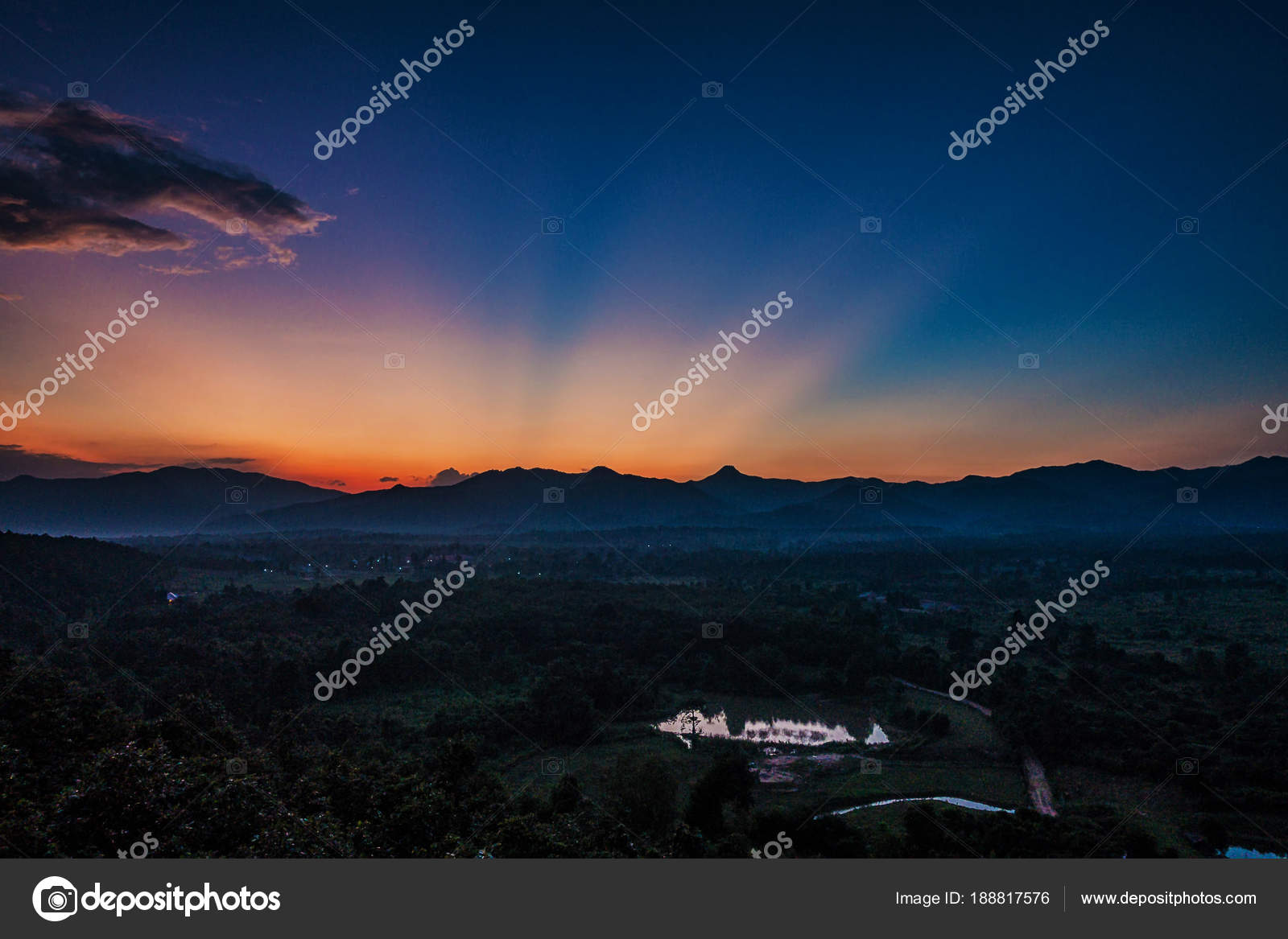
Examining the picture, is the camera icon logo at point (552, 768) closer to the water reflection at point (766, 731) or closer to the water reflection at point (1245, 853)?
the water reflection at point (766, 731)

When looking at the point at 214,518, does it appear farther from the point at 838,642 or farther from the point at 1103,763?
the point at 1103,763

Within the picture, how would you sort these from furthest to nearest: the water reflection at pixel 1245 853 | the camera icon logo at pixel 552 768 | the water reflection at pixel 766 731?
the water reflection at pixel 766 731 < the camera icon logo at pixel 552 768 < the water reflection at pixel 1245 853

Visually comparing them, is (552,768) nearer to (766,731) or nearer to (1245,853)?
(766,731)
